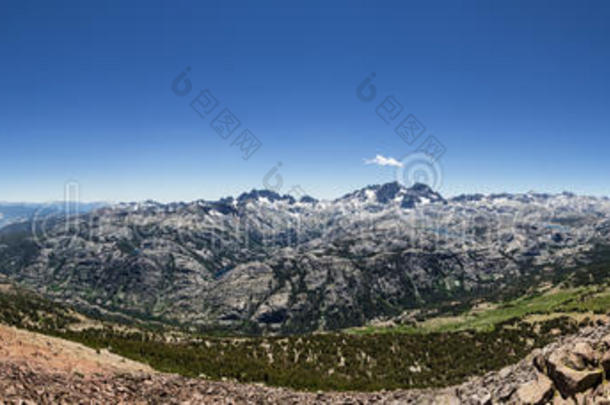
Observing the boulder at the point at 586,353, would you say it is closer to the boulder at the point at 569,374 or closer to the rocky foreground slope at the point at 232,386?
the rocky foreground slope at the point at 232,386

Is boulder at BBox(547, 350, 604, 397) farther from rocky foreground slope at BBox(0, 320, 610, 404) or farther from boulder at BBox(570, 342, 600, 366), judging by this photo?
boulder at BBox(570, 342, 600, 366)

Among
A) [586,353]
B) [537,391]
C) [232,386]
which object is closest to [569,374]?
[586,353]

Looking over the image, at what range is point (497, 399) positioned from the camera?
33125 millimetres

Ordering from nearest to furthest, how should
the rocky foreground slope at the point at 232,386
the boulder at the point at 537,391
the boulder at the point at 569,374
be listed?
the boulder at the point at 569,374 < the rocky foreground slope at the point at 232,386 < the boulder at the point at 537,391

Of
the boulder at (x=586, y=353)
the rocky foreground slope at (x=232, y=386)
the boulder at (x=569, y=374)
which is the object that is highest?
the boulder at (x=586, y=353)

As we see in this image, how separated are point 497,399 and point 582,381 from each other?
743 centimetres

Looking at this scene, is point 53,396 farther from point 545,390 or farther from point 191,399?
point 545,390

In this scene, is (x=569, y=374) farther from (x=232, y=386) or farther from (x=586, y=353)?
(x=232, y=386)

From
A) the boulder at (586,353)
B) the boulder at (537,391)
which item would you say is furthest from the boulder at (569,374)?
the boulder at (537,391)

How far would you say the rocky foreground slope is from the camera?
2897cm

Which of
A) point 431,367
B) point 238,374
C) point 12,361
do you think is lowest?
point 431,367

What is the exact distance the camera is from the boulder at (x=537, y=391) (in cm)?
2969

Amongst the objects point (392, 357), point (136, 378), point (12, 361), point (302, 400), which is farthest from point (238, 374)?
point (392, 357)

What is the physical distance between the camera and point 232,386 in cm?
5181
